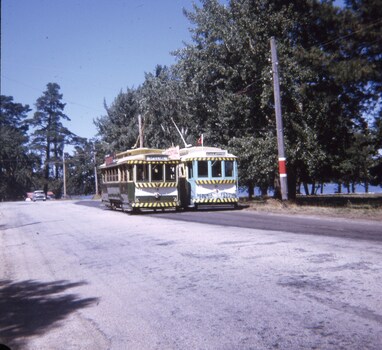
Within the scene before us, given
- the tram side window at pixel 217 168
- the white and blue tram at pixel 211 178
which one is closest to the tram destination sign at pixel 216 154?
the white and blue tram at pixel 211 178

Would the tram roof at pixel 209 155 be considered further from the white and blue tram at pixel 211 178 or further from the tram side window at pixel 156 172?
the tram side window at pixel 156 172

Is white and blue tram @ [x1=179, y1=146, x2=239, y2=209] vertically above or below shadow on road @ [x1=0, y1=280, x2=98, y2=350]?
above

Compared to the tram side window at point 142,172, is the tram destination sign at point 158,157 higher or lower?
higher

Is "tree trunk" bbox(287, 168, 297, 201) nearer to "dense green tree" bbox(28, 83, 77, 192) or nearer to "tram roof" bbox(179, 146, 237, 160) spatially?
"tram roof" bbox(179, 146, 237, 160)

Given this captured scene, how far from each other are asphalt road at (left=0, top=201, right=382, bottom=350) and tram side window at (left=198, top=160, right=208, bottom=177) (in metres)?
12.1

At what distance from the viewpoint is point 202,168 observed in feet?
74.9

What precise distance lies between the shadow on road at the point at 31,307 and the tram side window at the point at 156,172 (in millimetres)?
14533

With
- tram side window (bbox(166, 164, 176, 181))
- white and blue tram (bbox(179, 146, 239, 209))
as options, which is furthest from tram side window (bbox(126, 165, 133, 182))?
white and blue tram (bbox(179, 146, 239, 209))

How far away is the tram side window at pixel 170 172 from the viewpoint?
72.2ft

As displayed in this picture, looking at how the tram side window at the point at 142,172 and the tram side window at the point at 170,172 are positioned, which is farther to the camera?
the tram side window at the point at 170,172

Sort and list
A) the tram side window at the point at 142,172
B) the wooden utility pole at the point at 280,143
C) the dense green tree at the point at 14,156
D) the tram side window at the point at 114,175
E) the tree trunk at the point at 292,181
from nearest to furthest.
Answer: the wooden utility pole at the point at 280,143 → the tram side window at the point at 142,172 → the tram side window at the point at 114,175 → the tree trunk at the point at 292,181 → the dense green tree at the point at 14,156

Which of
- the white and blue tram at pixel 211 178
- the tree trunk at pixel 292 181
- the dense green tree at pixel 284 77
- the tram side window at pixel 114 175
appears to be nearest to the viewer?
the dense green tree at pixel 284 77

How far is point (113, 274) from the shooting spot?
7.34m

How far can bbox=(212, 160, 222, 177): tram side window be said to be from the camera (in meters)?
22.8
